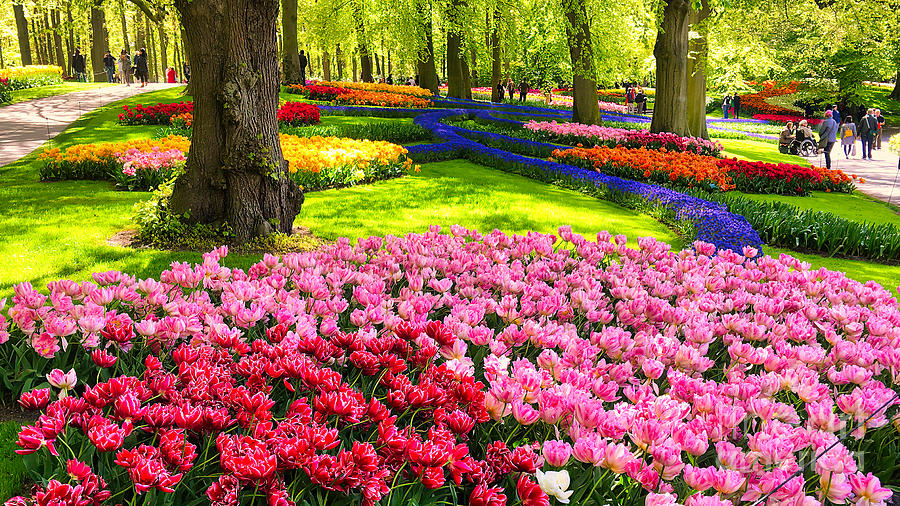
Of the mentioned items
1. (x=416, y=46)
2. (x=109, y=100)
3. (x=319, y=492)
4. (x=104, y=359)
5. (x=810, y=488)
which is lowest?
(x=810, y=488)

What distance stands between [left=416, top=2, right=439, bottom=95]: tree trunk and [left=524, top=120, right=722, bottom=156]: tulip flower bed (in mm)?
9437

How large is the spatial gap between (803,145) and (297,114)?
17.8 metres

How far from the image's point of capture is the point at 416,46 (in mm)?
25188

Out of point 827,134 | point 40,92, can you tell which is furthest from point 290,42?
point 827,134

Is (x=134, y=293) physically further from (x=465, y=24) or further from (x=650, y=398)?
(x=465, y=24)

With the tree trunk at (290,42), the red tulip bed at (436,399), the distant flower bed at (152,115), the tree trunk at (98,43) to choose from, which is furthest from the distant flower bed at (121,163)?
the tree trunk at (98,43)

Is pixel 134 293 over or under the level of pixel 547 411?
over

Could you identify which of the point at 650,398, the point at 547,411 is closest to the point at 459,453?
the point at 547,411

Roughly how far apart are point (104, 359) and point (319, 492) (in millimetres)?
1177

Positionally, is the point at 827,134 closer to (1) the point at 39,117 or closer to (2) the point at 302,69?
(2) the point at 302,69

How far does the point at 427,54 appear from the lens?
27656mm

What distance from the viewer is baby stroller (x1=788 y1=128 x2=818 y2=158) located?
71.5 feet

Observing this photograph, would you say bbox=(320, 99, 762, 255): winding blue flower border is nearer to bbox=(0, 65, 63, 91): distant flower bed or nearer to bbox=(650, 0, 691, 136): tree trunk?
bbox=(650, 0, 691, 136): tree trunk

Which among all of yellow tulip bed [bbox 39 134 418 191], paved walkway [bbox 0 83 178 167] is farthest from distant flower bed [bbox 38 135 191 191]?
paved walkway [bbox 0 83 178 167]
